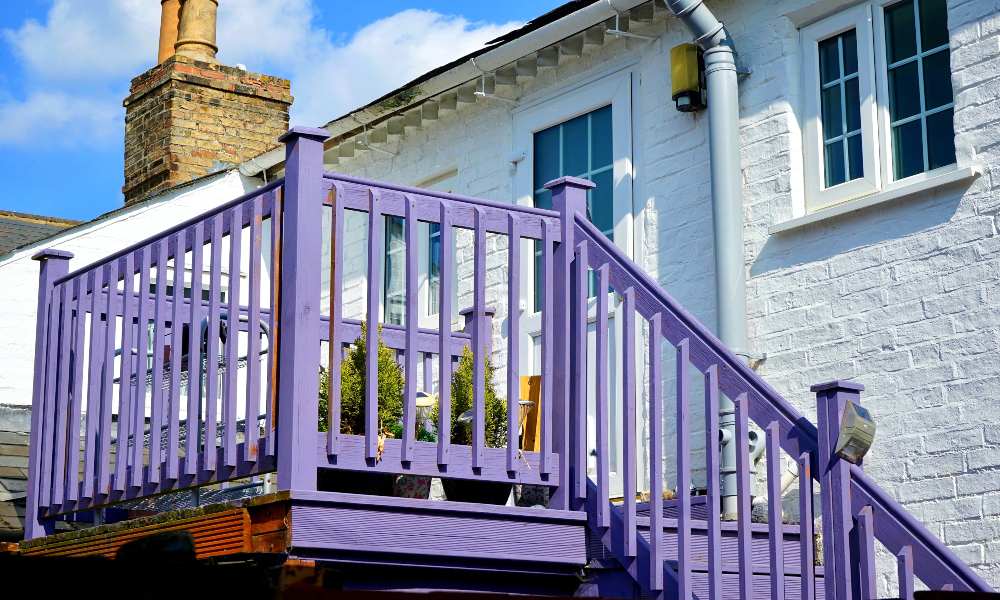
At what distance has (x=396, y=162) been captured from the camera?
35.8 feet

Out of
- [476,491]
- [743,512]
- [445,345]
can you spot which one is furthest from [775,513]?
[445,345]

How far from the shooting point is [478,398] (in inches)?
211

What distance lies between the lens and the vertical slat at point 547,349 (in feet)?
18.0

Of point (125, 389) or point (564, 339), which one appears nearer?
point (564, 339)

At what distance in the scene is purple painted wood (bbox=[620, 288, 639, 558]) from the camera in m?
5.20

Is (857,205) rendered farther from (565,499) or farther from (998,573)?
(565,499)

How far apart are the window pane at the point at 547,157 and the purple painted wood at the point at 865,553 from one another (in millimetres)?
5057

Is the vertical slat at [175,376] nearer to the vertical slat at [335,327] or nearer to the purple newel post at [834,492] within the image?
the vertical slat at [335,327]

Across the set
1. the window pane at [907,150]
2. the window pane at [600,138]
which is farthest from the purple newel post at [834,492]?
the window pane at [600,138]

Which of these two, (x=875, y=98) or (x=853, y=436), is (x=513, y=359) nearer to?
(x=853, y=436)

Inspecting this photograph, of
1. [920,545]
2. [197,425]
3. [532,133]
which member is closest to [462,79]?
[532,133]

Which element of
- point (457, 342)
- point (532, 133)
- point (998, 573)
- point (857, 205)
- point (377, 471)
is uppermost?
point (532, 133)

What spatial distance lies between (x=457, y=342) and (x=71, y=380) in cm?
175

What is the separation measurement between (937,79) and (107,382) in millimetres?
4087
